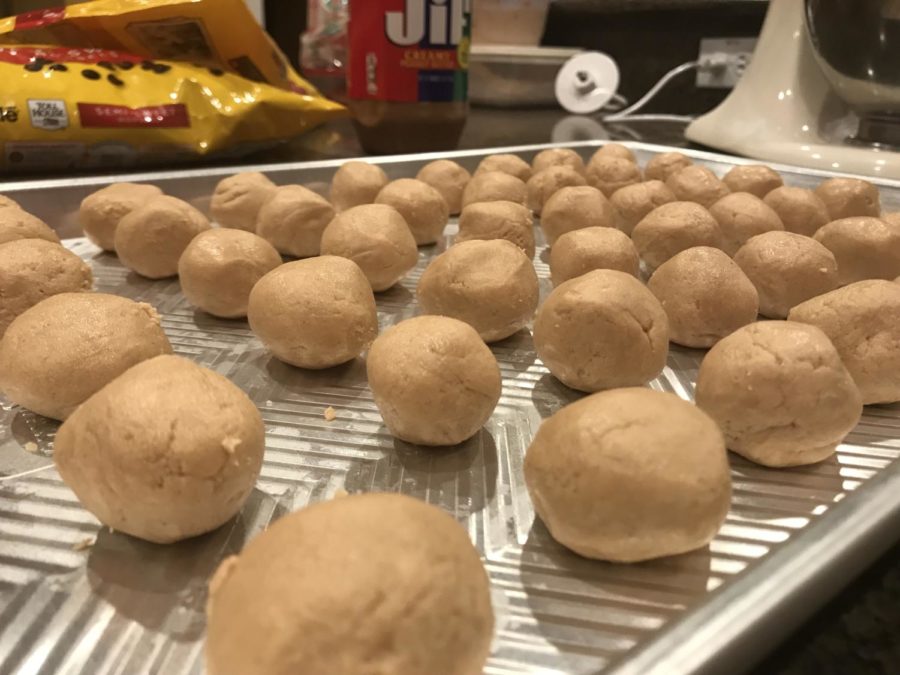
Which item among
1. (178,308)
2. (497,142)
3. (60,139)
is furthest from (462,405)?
(497,142)

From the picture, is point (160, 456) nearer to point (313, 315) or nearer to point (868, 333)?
point (313, 315)

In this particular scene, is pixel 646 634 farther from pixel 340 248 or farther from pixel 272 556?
pixel 340 248

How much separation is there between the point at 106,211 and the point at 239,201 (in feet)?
0.94

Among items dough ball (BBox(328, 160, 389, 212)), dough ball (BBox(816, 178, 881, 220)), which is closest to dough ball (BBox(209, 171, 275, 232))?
dough ball (BBox(328, 160, 389, 212))

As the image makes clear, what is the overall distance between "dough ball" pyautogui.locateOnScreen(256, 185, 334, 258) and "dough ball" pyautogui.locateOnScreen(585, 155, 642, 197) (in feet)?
2.56

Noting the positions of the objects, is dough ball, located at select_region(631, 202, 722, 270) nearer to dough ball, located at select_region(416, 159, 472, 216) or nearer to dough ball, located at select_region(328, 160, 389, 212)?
dough ball, located at select_region(416, 159, 472, 216)

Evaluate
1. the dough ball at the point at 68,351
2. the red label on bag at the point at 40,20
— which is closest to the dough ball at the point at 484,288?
the dough ball at the point at 68,351

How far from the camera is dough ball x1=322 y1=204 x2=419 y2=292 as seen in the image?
4.71ft

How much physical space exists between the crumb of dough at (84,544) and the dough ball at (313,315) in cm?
44

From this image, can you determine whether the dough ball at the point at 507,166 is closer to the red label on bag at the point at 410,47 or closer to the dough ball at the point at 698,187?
the red label on bag at the point at 410,47

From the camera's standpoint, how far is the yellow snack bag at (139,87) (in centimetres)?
189

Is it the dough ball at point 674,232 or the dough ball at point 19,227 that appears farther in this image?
the dough ball at point 674,232

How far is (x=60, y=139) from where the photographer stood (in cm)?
192

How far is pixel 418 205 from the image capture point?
170 centimetres
